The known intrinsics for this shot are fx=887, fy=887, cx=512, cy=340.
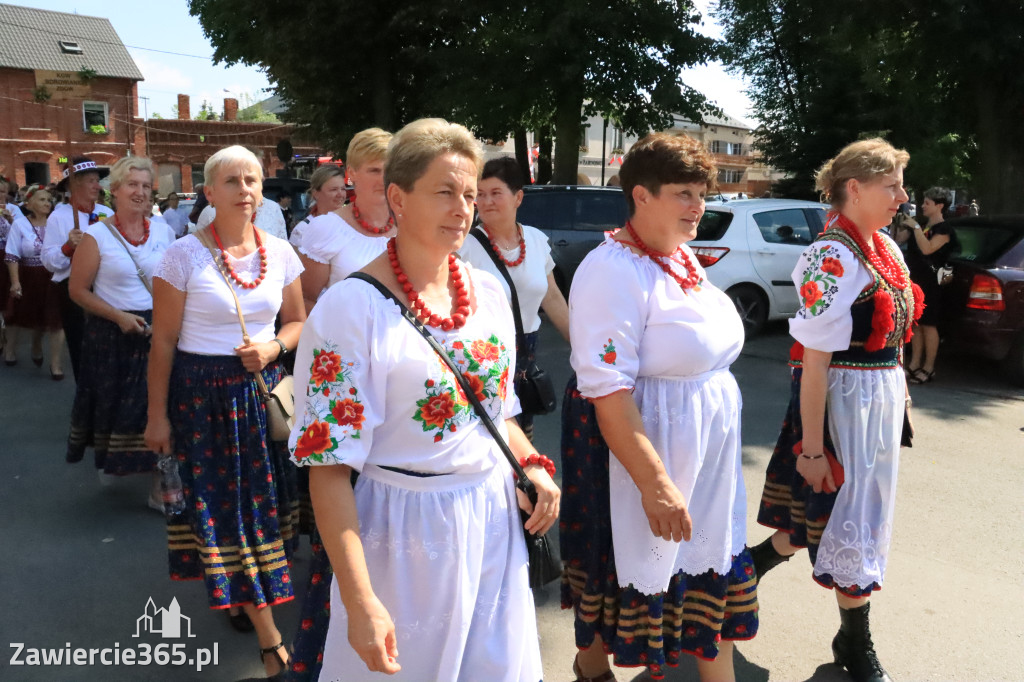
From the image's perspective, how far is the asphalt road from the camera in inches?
142

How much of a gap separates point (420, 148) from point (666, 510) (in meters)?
1.25

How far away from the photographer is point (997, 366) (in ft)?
30.8

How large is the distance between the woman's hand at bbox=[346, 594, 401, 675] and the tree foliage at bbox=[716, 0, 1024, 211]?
13.1 metres

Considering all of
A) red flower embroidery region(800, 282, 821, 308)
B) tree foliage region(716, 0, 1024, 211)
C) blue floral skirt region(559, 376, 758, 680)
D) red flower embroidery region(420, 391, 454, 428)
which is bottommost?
blue floral skirt region(559, 376, 758, 680)

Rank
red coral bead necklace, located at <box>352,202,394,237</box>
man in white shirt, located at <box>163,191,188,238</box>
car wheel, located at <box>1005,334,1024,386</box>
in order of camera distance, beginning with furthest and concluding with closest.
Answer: man in white shirt, located at <box>163,191,188,238</box> < car wheel, located at <box>1005,334,1024,386</box> < red coral bead necklace, located at <box>352,202,394,237</box>

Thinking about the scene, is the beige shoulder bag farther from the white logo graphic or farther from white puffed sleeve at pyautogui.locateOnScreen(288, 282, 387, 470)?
white puffed sleeve at pyautogui.locateOnScreen(288, 282, 387, 470)

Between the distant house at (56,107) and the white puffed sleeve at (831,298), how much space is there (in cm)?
4527

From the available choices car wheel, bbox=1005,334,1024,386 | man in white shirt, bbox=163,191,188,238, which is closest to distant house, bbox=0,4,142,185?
man in white shirt, bbox=163,191,188,238

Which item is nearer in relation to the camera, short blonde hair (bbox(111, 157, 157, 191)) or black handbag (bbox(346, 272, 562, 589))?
black handbag (bbox(346, 272, 562, 589))

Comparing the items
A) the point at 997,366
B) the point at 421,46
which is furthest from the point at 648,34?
the point at 997,366

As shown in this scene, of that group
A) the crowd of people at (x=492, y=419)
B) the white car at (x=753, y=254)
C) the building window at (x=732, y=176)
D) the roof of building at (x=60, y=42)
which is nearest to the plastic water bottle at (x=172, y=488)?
the crowd of people at (x=492, y=419)

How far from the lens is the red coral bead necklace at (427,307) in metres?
2.08

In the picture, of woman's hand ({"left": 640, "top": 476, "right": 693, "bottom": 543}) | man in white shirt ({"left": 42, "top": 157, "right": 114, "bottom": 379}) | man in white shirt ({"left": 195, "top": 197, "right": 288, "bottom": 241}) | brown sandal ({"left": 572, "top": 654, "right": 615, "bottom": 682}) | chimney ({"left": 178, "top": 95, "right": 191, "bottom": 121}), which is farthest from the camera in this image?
chimney ({"left": 178, "top": 95, "right": 191, "bottom": 121})

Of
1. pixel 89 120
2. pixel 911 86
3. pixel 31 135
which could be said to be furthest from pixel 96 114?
A: pixel 911 86
